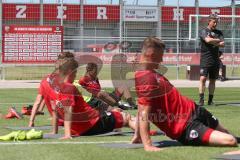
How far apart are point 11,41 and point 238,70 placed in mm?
13175

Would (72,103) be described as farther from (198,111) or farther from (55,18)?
(55,18)

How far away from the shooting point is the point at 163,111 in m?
7.65

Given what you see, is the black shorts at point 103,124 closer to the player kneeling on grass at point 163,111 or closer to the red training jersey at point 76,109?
the red training jersey at point 76,109

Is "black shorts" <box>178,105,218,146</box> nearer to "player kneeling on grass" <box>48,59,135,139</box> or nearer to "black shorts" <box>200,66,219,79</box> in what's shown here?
"player kneeling on grass" <box>48,59,135,139</box>

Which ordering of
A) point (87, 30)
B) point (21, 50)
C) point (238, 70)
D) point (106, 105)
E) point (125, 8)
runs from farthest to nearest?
point (87, 30) → point (238, 70) → point (125, 8) → point (21, 50) → point (106, 105)

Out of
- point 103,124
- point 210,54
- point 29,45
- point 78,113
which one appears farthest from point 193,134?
point 29,45

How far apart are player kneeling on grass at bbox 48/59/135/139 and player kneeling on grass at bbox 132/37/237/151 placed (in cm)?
129

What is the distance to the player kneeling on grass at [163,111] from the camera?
7477 millimetres

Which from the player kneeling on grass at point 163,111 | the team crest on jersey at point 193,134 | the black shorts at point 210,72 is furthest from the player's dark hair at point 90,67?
the black shorts at point 210,72

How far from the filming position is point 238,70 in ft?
112

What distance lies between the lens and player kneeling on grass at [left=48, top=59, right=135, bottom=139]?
8.84m

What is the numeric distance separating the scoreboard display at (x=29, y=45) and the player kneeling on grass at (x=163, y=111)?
18983mm

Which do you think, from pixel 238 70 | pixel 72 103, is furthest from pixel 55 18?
pixel 72 103

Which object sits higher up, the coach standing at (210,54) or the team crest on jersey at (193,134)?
the coach standing at (210,54)
